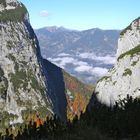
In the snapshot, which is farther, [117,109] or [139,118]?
[117,109]

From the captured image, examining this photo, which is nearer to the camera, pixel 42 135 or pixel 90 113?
pixel 42 135

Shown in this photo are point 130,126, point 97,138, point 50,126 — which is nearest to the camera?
point 97,138

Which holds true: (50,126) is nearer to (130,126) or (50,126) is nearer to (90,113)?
(90,113)

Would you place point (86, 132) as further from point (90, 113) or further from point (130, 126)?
point (90, 113)

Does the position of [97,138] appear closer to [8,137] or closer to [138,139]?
[138,139]

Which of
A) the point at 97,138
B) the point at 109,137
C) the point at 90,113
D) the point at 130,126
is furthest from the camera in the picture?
the point at 90,113

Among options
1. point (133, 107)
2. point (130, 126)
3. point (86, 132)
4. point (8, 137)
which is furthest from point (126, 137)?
point (8, 137)

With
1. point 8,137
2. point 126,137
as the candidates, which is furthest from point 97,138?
point 8,137

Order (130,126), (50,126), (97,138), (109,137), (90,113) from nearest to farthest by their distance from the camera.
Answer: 1. (97,138)
2. (109,137)
3. (130,126)
4. (50,126)
5. (90,113)

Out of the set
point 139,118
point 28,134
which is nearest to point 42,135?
point 28,134
